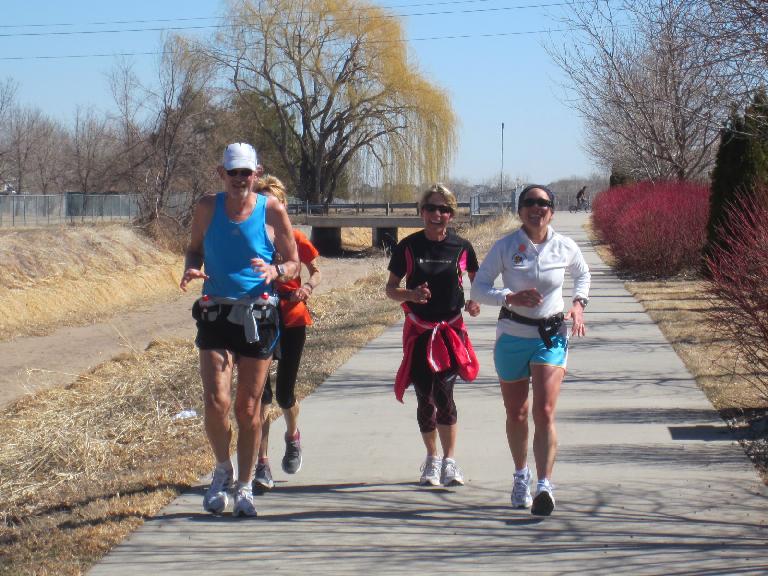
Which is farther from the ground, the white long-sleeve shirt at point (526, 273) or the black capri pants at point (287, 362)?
the white long-sleeve shirt at point (526, 273)

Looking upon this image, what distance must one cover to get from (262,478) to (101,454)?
219 centimetres

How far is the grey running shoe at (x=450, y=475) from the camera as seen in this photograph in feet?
20.6

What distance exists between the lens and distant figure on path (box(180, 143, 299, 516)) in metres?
5.64

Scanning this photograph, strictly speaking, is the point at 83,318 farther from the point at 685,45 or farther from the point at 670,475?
the point at 670,475

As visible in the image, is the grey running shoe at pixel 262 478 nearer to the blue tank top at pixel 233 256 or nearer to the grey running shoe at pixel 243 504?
the grey running shoe at pixel 243 504

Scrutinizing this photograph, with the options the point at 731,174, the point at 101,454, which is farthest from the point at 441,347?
the point at 731,174

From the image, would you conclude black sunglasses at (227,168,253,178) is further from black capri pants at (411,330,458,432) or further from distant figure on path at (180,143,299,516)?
black capri pants at (411,330,458,432)

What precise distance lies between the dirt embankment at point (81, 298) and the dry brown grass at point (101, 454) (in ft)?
21.5

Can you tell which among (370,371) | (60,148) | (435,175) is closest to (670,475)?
(370,371)

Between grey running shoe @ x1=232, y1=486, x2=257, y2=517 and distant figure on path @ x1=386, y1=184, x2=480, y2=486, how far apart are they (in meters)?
1.08

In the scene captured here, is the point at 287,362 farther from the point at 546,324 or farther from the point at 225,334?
the point at 546,324

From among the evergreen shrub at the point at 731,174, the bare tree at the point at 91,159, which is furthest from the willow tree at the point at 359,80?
the evergreen shrub at the point at 731,174

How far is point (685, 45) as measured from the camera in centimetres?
1053

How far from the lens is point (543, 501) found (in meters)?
5.62
